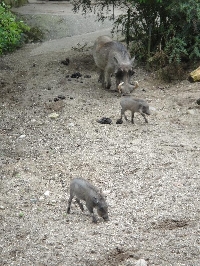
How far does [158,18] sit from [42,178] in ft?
21.9

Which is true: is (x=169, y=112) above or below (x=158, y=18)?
below

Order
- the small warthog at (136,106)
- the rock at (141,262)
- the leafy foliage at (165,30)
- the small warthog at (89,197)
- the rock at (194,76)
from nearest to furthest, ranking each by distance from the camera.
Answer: the rock at (141,262) < the small warthog at (89,197) < the small warthog at (136,106) < the rock at (194,76) < the leafy foliage at (165,30)

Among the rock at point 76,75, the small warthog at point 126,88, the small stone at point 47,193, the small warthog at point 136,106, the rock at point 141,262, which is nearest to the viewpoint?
the rock at point 141,262

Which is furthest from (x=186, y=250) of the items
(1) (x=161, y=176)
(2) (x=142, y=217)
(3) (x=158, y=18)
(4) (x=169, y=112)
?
(3) (x=158, y=18)

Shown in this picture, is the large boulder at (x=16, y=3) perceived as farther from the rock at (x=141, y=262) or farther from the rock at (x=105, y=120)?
the rock at (x=141, y=262)

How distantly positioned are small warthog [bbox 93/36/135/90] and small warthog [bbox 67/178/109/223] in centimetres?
489

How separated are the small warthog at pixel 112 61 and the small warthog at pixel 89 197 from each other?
4.89 m

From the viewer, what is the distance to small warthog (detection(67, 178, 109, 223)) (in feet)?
22.4

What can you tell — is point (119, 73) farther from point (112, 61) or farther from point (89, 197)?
point (89, 197)

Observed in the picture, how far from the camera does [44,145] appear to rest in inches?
367

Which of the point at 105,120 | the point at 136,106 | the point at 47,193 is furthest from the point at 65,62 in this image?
the point at 47,193

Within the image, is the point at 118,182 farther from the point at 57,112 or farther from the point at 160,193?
the point at 57,112

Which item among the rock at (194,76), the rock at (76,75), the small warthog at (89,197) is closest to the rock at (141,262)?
the small warthog at (89,197)

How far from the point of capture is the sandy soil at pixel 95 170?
6375 millimetres
